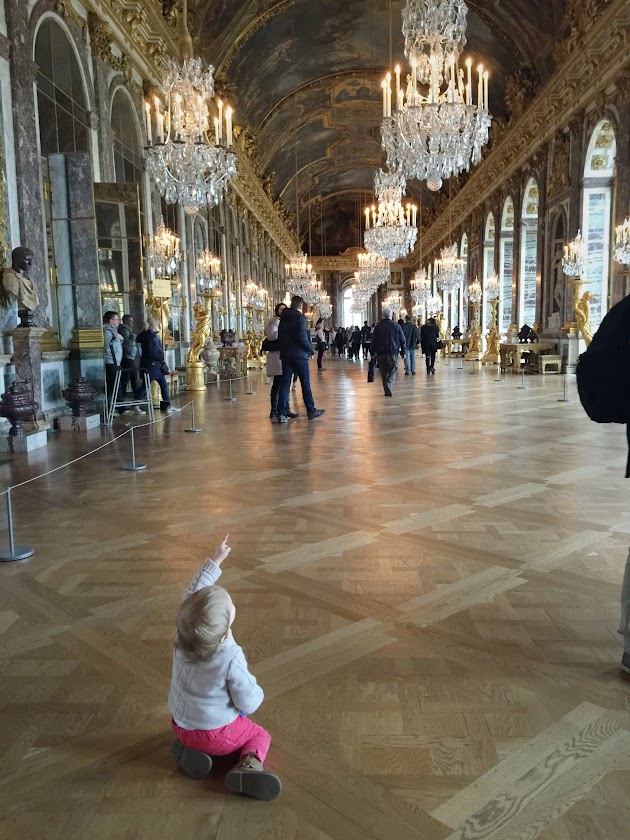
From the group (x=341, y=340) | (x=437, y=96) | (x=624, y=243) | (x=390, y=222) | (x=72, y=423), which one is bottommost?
(x=72, y=423)

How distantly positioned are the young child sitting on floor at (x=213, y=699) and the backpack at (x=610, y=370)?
1290 mm

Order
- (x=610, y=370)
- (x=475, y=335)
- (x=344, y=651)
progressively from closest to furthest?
(x=610, y=370) < (x=344, y=651) < (x=475, y=335)

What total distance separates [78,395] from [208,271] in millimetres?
7931

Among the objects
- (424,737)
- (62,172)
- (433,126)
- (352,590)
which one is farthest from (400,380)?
(424,737)

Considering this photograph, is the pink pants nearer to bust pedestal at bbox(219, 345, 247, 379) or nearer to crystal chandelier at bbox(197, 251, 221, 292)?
crystal chandelier at bbox(197, 251, 221, 292)

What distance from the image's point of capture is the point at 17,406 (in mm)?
6574

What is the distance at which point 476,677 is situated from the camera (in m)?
2.24

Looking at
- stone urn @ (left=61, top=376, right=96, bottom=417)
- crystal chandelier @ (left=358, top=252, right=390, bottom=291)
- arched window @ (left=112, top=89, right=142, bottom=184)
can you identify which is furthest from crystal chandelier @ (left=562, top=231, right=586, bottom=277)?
stone urn @ (left=61, top=376, right=96, bottom=417)

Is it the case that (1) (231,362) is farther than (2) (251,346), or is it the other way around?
(2) (251,346)

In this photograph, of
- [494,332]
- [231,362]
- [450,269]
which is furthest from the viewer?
[450,269]

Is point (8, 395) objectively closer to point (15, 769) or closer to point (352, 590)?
point (352, 590)

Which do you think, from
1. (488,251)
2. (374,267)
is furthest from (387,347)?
(488,251)

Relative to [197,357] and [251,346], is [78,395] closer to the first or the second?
[197,357]

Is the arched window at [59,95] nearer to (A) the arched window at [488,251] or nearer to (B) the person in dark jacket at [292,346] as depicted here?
(B) the person in dark jacket at [292,346]
